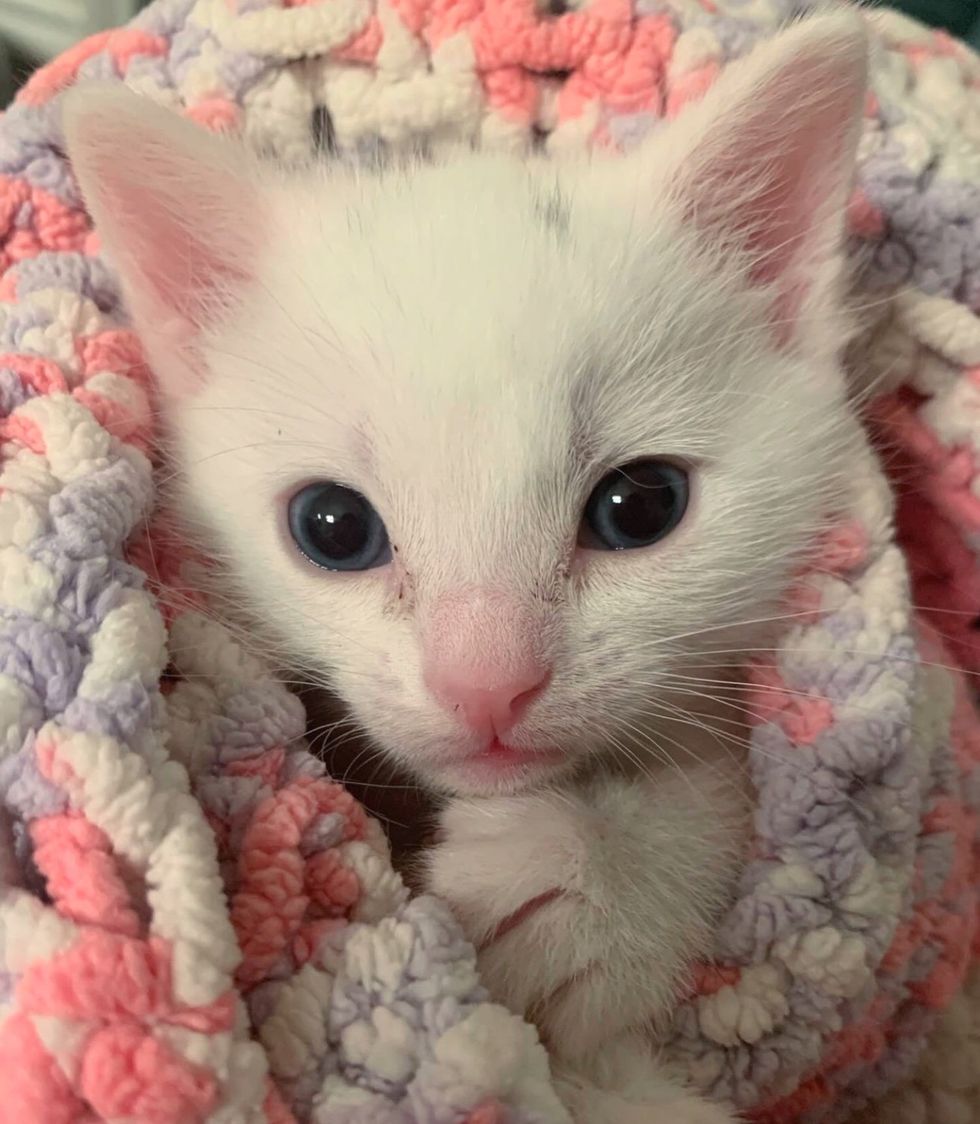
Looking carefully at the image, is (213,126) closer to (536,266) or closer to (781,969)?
(536,266)

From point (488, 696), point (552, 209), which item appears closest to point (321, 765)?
point (488, 696)

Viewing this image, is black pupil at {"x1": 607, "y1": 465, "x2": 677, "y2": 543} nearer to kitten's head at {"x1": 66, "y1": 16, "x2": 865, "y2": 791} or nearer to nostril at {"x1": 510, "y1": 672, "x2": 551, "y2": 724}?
kitten's head at {"x1": 66, "y1": 16, "x2": 865, "y2": 791}

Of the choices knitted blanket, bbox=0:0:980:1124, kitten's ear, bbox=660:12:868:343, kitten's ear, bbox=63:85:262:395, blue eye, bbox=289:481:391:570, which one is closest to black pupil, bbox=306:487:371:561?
blue eye, bbox=289:481:391:570

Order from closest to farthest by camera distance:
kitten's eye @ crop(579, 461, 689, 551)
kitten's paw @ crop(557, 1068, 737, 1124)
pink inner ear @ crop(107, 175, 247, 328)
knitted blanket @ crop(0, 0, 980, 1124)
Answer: knitted blanket @ crop(0, 0, 980, 1124)
kitten's paw @ crop(557, 1068, 737, 1124)
kitten's eye @ crop(579, 461, 689, 551)
pink inner ear @ crop(107, 175, 247, 328)

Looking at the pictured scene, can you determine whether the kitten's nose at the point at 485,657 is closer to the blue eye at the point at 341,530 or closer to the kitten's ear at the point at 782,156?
the blue eye at the point at 341,530

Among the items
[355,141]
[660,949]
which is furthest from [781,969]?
[355,141]

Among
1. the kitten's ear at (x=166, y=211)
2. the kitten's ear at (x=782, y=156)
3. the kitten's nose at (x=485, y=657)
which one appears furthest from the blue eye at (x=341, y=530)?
the kitten's ear at (x=782, y=156)
